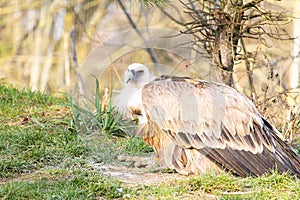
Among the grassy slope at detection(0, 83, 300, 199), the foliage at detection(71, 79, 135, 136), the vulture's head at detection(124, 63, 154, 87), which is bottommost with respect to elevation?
the grassy slope at detection(0, 83, 300, 199)

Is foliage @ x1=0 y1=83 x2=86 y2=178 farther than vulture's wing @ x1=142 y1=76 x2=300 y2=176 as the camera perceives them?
Yes

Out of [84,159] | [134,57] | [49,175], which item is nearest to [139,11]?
[134,57]

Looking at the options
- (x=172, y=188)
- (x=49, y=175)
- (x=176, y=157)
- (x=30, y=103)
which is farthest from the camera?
(x=30, y=103)

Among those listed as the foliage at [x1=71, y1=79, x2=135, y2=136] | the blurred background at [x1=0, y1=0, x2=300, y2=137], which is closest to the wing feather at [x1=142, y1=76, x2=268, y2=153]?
the foliage at [x1=71, y1=79, x2=135, y2=136]

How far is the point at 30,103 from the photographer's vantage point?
281 inches

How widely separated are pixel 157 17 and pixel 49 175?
19.3 ft

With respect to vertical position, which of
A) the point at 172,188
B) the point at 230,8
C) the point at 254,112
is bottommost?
the point at 172,188

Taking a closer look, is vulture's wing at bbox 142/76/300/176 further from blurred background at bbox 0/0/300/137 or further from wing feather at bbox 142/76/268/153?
blurred background at bbox 0/0/300/137

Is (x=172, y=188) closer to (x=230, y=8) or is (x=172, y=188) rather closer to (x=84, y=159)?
(x=84, y=159)

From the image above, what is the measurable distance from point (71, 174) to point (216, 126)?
1269 millimetres

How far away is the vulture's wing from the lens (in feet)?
14.5

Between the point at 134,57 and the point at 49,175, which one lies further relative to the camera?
the point at 134,57

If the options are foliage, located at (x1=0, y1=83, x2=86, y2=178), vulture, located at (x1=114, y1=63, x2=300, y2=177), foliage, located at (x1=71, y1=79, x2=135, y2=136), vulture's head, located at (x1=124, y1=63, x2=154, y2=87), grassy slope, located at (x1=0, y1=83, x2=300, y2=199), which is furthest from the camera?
foliage, located at (x1=71, y1=79, x2=135, y2=136)

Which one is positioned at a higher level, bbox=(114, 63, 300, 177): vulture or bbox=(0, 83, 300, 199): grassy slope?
bbox=(114, 63, 300, 177): vulture
